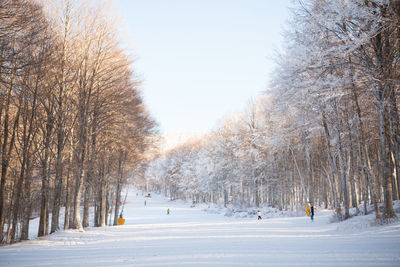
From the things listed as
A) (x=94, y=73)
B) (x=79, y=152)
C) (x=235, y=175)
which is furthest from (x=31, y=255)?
(x=235, y=175)

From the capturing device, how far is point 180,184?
63000 mm

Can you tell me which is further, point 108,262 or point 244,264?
point 108,262

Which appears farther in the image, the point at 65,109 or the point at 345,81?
the point at 65,109

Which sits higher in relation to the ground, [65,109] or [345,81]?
[345,81]

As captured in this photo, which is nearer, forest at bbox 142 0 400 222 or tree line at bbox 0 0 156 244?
forest at bbox 142 0 400 222

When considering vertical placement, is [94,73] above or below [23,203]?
above

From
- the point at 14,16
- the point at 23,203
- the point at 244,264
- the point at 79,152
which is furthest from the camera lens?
the point at 79,152

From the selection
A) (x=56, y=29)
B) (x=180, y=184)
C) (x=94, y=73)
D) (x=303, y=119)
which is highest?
(x=56, y=29)

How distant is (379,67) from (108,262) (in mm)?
11289

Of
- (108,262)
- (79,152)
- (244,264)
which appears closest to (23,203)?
(79,152)

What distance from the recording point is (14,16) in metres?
7.00

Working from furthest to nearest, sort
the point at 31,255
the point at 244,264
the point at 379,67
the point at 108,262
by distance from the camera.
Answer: the point at 379,67, the point at 31,255, the point at 108,262, the point at 244,264

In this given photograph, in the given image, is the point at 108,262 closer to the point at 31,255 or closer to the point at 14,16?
the point at 31,255

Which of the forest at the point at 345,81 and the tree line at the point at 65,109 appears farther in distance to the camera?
the tree line at the point at 65,109
